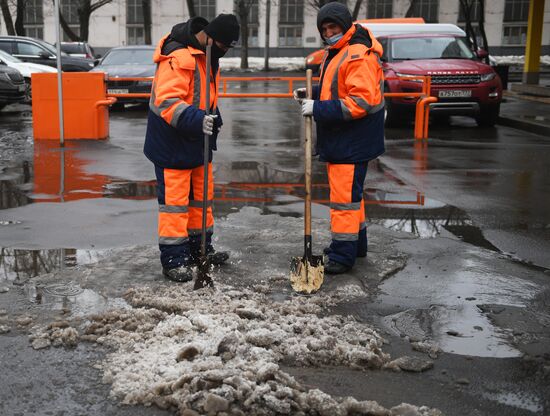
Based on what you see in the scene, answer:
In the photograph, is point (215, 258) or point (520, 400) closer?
point (520, 400)

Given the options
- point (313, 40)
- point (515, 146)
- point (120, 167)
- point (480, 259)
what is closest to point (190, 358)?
point (480, 259)

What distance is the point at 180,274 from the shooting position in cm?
522

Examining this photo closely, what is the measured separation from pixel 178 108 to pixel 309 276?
4.49 ft

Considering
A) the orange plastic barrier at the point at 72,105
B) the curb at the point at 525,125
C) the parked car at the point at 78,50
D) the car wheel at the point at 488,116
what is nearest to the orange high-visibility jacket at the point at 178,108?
the orange plastic barrier at the point at 72,105

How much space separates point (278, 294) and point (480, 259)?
179cm

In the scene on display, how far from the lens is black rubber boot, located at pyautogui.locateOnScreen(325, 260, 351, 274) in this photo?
5.46 metres

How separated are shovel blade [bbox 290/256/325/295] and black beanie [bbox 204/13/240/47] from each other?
1.53 meters

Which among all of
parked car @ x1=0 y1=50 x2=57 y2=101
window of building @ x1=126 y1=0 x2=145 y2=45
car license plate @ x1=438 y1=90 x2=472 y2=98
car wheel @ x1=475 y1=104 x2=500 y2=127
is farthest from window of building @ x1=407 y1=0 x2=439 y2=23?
car license plate @ x1=438 y1=90 x2=472 y2=98

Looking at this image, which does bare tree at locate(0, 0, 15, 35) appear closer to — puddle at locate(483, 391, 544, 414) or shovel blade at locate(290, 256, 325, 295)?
shovel blade at locate(290, 256, 325, 295)

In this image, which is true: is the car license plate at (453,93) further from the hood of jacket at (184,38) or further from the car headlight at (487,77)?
the hood of jacket at (184,38)

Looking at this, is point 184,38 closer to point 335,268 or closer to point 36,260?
point 335,268

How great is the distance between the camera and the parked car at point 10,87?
1762 cm

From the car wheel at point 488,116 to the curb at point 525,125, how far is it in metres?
0.35

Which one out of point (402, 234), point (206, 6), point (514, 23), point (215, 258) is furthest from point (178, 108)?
point (514, 23)
